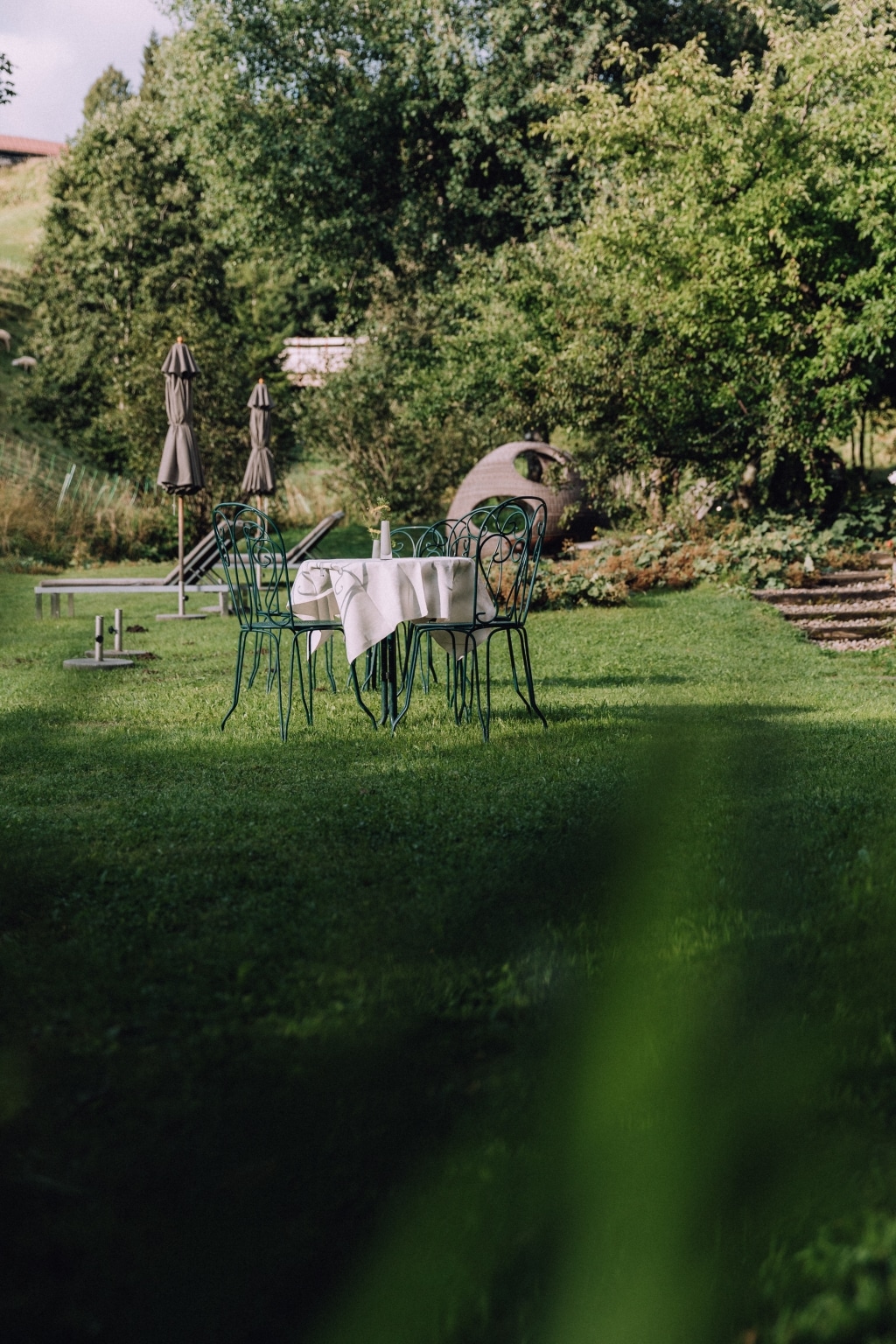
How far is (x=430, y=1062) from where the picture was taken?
2326mm

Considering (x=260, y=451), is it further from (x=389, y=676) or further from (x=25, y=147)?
(x=25, y=147)

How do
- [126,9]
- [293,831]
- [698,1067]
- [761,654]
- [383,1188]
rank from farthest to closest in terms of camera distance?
[126,9] → [761,654] → [293,831] → [698,1067] → [383,1188]

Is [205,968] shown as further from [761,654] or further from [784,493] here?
[784,493]

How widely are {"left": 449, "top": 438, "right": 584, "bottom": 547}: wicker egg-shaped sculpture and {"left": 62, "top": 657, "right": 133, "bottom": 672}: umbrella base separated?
7028 mm

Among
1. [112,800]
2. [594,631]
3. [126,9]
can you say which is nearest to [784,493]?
[594,631]

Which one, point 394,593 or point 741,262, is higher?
point 741,262

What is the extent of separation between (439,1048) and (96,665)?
618cm

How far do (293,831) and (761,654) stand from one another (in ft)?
17.5

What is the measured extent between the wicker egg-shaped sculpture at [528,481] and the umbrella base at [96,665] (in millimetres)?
7028

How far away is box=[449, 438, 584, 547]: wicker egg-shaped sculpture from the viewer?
14.7m

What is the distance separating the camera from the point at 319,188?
19.4 metres

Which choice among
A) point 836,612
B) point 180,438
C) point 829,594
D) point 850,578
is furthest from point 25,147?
point 836,612

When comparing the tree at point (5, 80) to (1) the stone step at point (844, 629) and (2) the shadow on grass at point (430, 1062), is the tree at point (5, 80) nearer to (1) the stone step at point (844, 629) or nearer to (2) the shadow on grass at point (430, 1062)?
(1) the stone step at point (844, 629)

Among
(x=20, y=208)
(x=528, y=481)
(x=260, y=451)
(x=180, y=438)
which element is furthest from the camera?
(x=20, y=208)
